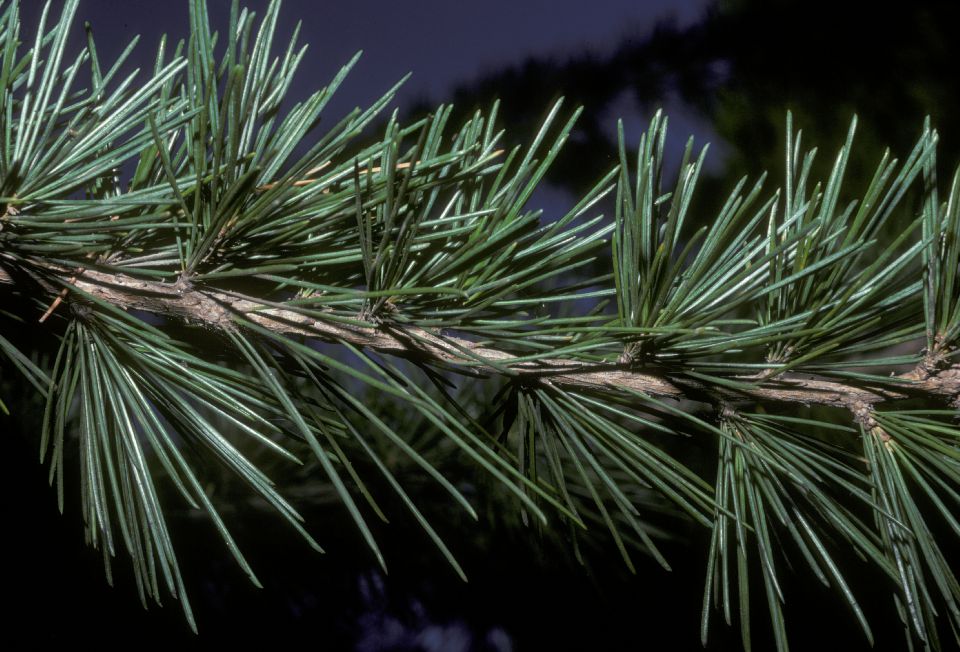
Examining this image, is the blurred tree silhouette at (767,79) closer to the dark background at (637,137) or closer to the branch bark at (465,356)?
the dark background at (637,137)

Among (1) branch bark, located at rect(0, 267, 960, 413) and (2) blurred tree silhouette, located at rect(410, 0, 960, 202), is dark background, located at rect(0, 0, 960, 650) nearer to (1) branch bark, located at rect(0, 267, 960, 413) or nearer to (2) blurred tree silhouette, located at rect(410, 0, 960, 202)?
(2) blurred tree silhouette, located at rect(410, 0, 960, 202)

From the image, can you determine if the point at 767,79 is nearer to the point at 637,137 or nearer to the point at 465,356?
the point at 637,137

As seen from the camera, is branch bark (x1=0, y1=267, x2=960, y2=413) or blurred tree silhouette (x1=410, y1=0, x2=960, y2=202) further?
blurred tree silhouette (x1=410, y1=0, x2=960, y2=202)

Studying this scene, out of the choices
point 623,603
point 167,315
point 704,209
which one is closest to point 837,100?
point 704,209

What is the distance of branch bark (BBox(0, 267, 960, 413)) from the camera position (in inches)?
6.8

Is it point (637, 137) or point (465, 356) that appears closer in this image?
point (465, 356)

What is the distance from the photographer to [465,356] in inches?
7.0

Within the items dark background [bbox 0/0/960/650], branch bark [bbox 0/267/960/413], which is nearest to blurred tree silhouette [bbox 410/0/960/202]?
dark background [bbox 0/0/960/650]

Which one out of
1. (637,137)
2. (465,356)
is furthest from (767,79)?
(465,356)

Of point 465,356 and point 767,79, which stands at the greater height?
point 767,79

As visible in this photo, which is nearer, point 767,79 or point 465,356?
point 465,356

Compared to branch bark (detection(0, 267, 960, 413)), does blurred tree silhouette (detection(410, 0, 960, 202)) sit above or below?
above

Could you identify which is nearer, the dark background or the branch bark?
the branch bark

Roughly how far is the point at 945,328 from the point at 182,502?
1.57 ft
